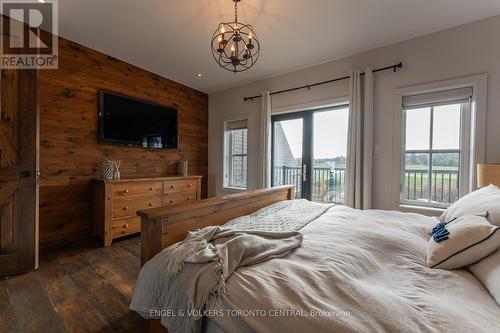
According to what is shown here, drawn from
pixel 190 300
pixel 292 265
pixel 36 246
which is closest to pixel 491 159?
pixel 292 265

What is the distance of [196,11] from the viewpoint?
2336mm

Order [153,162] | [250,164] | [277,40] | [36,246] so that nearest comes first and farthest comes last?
[36,246], [277,40], [153,162], [250,164]

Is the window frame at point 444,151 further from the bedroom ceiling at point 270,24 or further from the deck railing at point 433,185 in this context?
the bedroom ceiling at point 270,24

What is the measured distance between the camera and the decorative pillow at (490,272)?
820 millimetres

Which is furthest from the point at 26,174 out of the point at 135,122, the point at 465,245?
the point at 465,245

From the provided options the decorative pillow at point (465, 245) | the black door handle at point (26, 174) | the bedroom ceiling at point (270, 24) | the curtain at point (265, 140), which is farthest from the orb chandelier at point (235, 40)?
the black door handle at point (26, 174)

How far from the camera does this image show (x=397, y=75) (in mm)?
2770

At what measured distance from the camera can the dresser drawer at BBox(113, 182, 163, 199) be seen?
291 cm

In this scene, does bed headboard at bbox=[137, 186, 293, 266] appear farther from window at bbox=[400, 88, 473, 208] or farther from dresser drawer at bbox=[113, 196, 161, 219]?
window at bbox=[400, 88, 473, 208]

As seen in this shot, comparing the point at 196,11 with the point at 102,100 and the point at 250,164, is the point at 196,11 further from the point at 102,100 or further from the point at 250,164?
the point at 250,164

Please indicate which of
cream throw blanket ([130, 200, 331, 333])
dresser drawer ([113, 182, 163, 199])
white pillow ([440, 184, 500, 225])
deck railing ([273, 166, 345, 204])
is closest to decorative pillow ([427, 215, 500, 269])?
white pillow ([440, 184, 500, 225])

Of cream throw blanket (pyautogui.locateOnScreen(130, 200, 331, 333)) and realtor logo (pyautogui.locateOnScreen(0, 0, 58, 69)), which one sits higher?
realtor logo (pyautogui.locateOnScreen(0, 0, 58, 69))

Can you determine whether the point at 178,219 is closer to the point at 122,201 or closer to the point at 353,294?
the point at 353,294

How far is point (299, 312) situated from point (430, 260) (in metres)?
0.79
